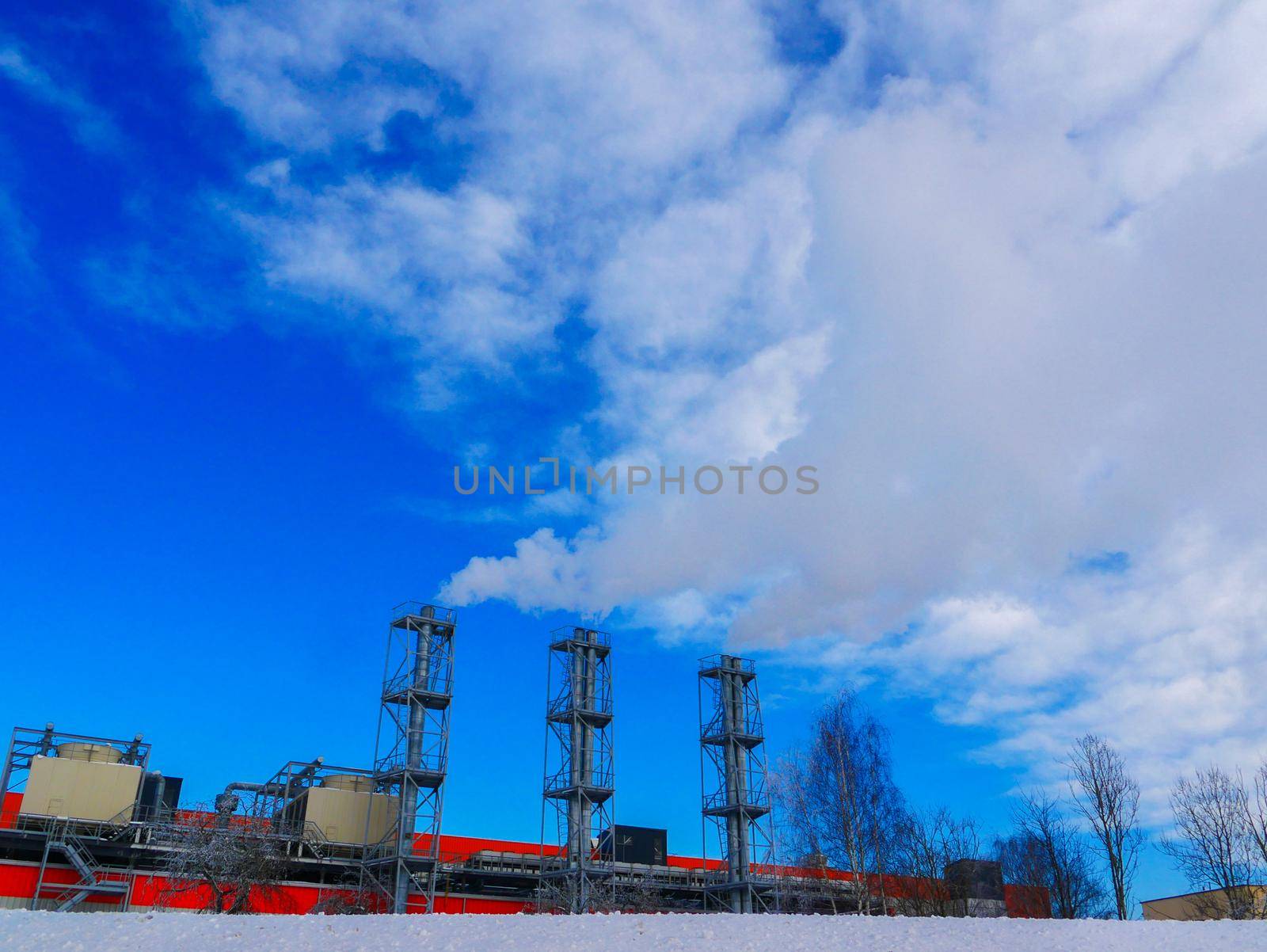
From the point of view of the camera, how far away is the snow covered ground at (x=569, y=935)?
16.2 m

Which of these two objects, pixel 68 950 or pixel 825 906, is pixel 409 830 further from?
pixel 68 950

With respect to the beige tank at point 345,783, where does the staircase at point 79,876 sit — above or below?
below

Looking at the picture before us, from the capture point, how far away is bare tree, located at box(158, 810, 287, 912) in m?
34.2

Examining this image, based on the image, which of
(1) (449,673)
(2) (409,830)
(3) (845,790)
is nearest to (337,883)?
(2) (409,830)

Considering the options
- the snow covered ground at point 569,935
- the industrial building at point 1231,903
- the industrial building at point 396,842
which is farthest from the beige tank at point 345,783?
the industrial building at point 1231,903

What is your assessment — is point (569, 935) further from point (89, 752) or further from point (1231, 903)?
point (89, 752)

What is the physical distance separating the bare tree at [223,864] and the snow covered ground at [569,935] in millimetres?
14890

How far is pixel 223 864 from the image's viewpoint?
34094mm

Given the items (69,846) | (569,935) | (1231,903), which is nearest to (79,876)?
(69,846)

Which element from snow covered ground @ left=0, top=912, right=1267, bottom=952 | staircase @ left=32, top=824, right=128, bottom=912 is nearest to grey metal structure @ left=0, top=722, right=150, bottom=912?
staircase @ left=32, top=824, right=128, bottom=912

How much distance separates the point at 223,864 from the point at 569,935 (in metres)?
22.4

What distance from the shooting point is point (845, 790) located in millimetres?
40625

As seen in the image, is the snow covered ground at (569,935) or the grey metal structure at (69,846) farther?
the grey metal structure at (69,846)

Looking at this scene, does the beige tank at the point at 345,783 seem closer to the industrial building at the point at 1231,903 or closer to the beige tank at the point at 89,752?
the beige tank at the point at 89,752
